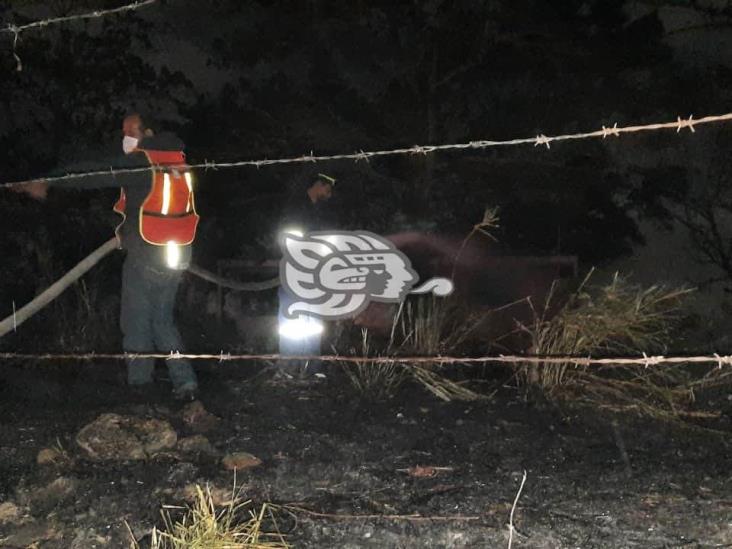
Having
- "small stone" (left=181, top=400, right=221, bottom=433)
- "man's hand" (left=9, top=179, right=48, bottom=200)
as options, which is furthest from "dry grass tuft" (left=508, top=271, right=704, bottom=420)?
"man's hand" (left=9, top=179, right=48, bottom=200)

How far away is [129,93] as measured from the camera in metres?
7.16

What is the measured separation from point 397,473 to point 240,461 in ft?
2.33

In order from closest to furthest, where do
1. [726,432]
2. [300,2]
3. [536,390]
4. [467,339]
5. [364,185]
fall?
[726,432]
[536,390]
[467,339]
[300,2]
[364,185]

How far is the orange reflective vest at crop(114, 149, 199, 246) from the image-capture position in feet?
13.8

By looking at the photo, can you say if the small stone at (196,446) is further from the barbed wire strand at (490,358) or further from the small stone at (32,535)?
the small stone at (32,535)

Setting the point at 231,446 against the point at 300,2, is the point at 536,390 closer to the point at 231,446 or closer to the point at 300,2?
the point at 231,446

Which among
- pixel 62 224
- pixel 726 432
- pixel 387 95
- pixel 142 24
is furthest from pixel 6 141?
pixel 726 432

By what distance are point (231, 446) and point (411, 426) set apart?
0.95m

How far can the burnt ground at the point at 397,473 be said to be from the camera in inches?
110

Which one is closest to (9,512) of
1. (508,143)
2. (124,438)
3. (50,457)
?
(50,457)

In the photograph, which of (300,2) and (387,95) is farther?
(387,95)

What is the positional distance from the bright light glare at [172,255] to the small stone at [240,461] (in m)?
1.41

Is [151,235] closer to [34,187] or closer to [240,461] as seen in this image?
[34,187]

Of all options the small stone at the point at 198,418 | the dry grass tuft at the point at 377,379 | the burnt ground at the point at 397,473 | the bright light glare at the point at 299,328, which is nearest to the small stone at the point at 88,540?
the burnt ground at the point at 397,473
